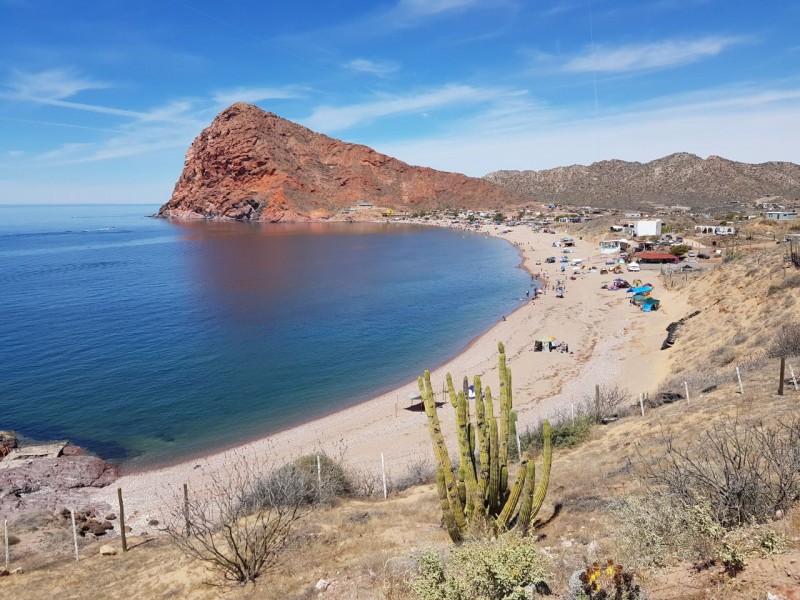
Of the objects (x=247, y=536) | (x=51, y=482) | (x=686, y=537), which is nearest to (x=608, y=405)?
(x=686, y=537)

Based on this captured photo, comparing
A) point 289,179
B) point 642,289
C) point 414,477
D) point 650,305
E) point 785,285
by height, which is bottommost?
point 414,477

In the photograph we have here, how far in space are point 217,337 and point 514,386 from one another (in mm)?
22056

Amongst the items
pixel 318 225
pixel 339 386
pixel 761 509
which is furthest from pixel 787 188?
pixel 761 509

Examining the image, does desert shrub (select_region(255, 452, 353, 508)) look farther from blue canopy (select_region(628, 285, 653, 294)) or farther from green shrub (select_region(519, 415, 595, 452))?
blue canopy (select_region(628, 285, 653, 294))

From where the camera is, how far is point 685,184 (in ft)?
535

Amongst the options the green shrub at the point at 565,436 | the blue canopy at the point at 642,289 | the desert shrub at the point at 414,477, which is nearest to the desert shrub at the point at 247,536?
the desert shrub at the point at 414,477

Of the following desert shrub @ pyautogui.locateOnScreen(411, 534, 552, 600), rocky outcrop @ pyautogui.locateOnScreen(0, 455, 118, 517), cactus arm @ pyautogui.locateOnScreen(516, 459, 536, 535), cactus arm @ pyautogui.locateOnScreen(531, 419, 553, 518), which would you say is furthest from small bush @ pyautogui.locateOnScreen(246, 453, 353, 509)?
rocky outcrop @ pyautogui.locateOnScreen(0, 455, 118, 517)

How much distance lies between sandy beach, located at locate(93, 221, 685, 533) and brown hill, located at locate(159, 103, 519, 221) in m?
123

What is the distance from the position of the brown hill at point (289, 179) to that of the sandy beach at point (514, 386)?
12304 centimetres

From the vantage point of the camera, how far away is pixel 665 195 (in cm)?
15788

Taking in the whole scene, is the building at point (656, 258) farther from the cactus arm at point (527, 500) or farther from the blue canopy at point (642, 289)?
the cactus arm at point (527, 500)

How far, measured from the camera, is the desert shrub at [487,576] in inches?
215

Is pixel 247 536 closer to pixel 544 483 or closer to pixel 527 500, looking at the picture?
pixel 527 500

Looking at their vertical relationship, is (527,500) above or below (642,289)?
above
